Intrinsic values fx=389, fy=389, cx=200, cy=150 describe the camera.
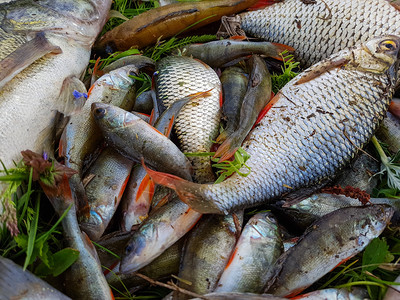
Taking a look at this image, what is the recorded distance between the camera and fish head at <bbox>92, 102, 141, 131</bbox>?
2.38 meters

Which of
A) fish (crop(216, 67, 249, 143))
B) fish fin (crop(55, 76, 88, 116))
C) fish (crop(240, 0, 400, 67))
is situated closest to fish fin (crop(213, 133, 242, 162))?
fish (crop(216, 67, 249, 143))

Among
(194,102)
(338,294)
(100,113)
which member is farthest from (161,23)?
(338,294)

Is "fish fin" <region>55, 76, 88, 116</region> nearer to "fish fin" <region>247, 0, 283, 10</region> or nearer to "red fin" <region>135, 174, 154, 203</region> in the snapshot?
"red fin" <region>135, 174, 154, 203</region>

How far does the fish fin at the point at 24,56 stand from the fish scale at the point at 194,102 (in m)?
0.79

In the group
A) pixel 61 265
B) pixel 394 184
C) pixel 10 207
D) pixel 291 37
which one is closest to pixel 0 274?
pixel 61 265

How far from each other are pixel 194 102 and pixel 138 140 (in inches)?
20.5

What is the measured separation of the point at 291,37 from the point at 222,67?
60 cm

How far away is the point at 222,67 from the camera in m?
2.99

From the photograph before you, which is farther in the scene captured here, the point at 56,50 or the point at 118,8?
the point at 118,8

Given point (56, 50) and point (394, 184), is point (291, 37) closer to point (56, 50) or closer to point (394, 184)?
point (394, 184)

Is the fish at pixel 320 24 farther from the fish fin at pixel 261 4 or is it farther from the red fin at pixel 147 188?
the red fin at pixel 147 188

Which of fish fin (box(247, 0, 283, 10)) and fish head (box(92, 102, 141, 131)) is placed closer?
fish head (box(92, 102, 141, 131))

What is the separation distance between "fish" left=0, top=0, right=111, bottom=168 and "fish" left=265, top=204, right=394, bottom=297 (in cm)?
163

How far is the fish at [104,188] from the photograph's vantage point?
7.28 ft
